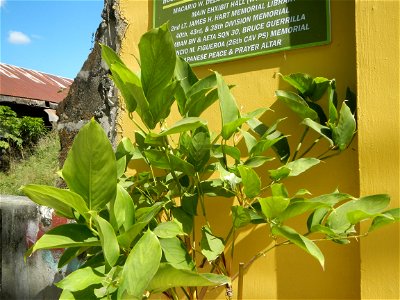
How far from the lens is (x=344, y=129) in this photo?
61.4 inches

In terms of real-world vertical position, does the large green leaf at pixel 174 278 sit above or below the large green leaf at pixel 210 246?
above

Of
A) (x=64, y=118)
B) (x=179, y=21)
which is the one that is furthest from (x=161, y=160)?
(x=64, y=118)

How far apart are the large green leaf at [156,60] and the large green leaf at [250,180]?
0.35 m

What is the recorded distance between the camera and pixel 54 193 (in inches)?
47.4

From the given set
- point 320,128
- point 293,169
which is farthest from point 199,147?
point 320,128

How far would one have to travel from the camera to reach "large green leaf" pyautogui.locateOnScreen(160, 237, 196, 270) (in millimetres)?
1406

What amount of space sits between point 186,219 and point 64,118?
1.35 metres

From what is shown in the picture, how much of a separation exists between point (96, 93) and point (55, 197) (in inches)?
52.8

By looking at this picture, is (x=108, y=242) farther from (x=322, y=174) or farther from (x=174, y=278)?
(x=322, y=174)

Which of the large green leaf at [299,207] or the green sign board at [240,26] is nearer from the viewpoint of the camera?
the large green leaf at [299,207]

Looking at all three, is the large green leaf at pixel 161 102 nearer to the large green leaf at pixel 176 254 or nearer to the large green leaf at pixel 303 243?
the large green leaf at pixel 176 254

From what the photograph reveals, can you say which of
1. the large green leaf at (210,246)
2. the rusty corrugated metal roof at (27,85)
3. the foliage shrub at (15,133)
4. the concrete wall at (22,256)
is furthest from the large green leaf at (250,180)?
the foliage shrub at (15,133)

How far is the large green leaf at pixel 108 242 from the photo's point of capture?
115 centimetres

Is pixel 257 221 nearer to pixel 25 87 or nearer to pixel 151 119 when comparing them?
pixel 151 119
